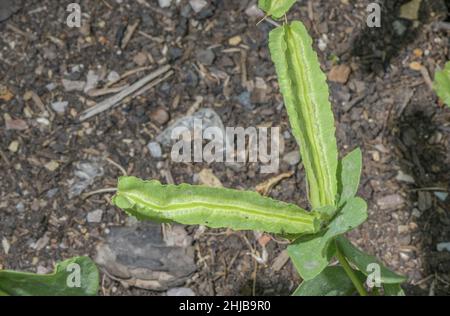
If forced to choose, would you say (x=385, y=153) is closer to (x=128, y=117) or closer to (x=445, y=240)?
(x=445, y=240)

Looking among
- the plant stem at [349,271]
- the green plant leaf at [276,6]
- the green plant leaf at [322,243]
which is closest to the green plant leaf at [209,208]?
the green plant leaf at [322,243]

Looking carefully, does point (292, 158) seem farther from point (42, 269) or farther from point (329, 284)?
point (42, 269)

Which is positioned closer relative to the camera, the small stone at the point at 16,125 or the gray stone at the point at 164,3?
the small stone at the point at 16,125

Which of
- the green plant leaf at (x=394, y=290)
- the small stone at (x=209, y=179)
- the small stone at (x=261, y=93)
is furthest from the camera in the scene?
the small stone at (x=261, y=93)

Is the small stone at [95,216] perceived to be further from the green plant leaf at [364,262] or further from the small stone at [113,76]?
the green plant leaf at [364,262]

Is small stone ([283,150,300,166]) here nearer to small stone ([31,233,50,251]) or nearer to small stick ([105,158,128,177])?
small stick ([105,158,128,177])

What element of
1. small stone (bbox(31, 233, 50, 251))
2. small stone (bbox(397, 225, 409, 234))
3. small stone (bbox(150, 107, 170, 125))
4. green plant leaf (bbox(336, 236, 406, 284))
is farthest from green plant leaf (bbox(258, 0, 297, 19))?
small stone (bbox(31, 233, 50, 251))
